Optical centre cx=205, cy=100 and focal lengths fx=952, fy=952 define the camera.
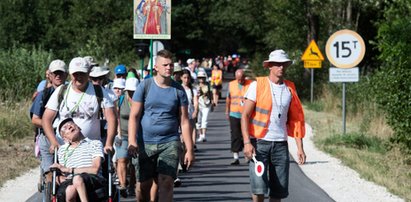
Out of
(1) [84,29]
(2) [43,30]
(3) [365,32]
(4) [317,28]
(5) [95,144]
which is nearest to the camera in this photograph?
(5) [95,144]

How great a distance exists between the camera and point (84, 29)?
2237 inches

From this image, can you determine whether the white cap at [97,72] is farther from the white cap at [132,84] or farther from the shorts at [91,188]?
the shorts at [91,188]

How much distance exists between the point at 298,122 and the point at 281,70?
0.59 metres

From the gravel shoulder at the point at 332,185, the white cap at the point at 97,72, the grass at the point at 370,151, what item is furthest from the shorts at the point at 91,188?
the grass at the point at 370,151

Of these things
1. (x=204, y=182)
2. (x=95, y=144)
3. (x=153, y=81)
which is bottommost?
(x=204, y=182)

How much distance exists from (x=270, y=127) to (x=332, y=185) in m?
5.21

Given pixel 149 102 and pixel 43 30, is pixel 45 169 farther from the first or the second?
pixel 43 30

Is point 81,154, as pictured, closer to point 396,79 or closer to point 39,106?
point 39,106

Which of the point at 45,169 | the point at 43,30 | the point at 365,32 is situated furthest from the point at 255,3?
the point at 45,169

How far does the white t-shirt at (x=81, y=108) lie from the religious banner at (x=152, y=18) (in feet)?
24.1

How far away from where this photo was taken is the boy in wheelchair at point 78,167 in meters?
8.92

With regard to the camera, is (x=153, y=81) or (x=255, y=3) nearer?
(x=153, y=81)

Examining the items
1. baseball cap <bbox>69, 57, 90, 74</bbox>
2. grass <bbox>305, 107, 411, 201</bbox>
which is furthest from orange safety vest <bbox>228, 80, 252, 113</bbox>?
baseball cap <bbox>69, 57, 90, 74</bbox>

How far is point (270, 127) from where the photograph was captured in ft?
31.8
